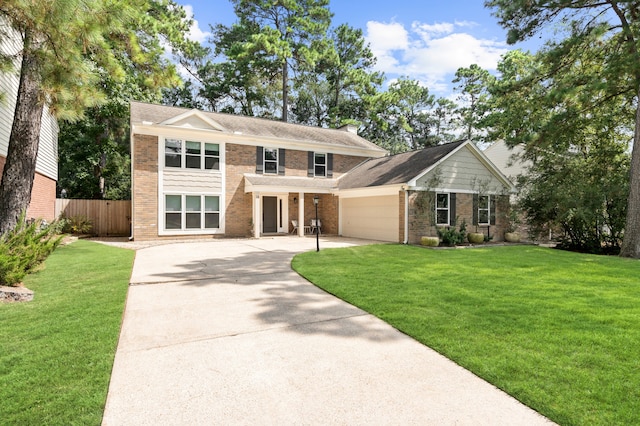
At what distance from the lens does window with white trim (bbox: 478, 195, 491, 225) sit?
52.1ft

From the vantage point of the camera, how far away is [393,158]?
60.2 ft

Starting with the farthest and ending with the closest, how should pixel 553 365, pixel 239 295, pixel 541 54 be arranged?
pixel 541 54 → pixel 239 295 → pixel 553 365

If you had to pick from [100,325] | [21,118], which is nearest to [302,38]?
[21,118]

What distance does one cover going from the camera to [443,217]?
49.6ft

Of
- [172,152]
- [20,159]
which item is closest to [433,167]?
[172,152]

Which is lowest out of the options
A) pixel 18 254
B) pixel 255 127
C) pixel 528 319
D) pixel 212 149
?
pixel 528 319

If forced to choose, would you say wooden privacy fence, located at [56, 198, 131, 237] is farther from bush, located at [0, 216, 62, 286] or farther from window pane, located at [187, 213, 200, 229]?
bush, located at [0, 216, 62, 286]

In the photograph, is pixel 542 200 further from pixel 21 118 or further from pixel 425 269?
pixel 21 118

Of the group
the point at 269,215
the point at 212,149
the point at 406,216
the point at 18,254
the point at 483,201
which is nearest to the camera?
the point at 18,254

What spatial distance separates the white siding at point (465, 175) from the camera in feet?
49.1

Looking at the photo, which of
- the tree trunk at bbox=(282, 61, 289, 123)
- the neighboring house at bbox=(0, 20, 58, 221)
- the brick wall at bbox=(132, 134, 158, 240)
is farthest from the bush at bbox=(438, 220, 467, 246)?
the tree trunk at bbox=(282, 61, 289, 123)

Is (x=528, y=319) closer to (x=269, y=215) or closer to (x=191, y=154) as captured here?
(x=191, y=154)

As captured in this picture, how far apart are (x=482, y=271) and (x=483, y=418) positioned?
6.08 meters

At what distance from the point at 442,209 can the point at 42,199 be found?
16729 mm
